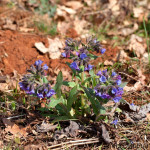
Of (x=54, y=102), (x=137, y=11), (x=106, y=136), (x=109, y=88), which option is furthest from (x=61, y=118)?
(x=137, y=11)

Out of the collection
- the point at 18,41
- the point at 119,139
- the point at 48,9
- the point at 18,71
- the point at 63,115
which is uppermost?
the point at 48,9

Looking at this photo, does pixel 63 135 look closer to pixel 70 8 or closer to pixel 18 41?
pixel 18 41

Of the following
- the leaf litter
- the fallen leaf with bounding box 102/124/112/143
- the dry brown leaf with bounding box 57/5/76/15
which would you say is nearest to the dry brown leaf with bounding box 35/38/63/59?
the leaf litter

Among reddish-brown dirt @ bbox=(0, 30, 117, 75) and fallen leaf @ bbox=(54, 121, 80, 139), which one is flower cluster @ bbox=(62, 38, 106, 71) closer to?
fallen leaf @ bbox=(54, 121, 80, 139)

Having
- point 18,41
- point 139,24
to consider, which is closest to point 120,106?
point 18,41

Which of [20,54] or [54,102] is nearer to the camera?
[54,102]

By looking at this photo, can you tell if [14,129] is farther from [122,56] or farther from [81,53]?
[122,56]
